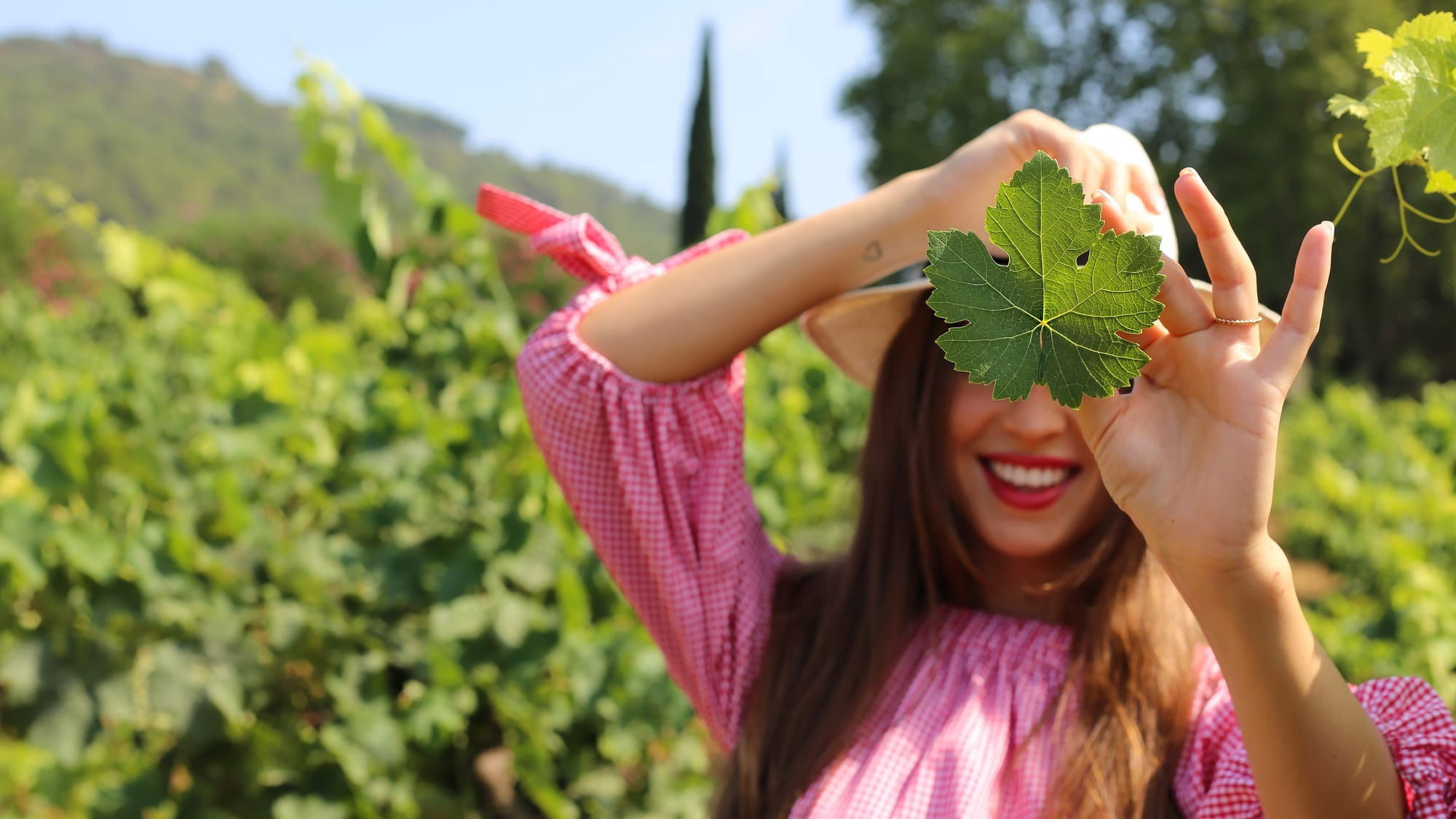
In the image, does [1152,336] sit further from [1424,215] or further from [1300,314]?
[1424,215]

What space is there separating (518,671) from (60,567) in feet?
3.64

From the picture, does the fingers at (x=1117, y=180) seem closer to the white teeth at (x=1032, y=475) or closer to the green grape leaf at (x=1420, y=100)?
the white teeth at (x=1032, y=475)

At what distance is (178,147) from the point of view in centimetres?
7694

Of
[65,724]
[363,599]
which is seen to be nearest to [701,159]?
[363,599]

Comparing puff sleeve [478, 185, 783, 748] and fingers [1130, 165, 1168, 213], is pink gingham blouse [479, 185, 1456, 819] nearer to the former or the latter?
puff sleeve [478, 185, 783, 748]

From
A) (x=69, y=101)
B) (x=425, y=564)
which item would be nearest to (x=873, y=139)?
A: (x=425, y=564)

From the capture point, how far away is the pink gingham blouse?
4.67 ft

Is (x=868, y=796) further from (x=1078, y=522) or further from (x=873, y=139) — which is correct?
(x=873, y=139)

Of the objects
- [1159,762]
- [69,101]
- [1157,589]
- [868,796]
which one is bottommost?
[69,101]

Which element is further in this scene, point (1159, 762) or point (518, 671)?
point (518, 671)

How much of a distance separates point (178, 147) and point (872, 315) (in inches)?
3361

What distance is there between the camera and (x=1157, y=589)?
1.52 m

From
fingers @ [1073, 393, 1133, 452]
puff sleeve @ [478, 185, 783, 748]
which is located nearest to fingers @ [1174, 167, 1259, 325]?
fingers @ [1073, 393, 1133, 452]

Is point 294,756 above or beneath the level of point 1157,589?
beneath
